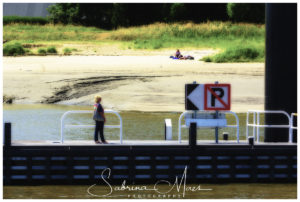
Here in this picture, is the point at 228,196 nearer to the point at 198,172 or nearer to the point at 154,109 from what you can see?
the point at 198,172

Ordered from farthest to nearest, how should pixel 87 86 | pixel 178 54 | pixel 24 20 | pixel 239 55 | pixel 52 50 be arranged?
pixel 24 20 → pixel 52 50 → pixel 239 55 → pixel 178 54 → pixel 87 86

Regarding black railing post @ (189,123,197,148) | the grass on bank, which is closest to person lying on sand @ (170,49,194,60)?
the grass on bank

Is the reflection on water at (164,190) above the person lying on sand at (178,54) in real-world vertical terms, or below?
below

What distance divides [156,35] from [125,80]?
12759 mm

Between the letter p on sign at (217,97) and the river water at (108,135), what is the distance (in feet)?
5.36

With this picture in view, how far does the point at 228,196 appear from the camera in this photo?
16.2m

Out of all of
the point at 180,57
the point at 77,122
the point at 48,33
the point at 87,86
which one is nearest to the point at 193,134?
the point at 77,122

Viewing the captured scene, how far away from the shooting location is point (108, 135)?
2658 cm

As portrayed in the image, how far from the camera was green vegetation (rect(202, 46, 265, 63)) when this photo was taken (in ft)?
139

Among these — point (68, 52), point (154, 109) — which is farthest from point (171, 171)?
point (68, 52)

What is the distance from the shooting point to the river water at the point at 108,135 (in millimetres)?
16297

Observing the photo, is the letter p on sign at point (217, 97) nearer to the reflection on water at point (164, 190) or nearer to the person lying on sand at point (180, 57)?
the reflection on water at point (164, 190)
